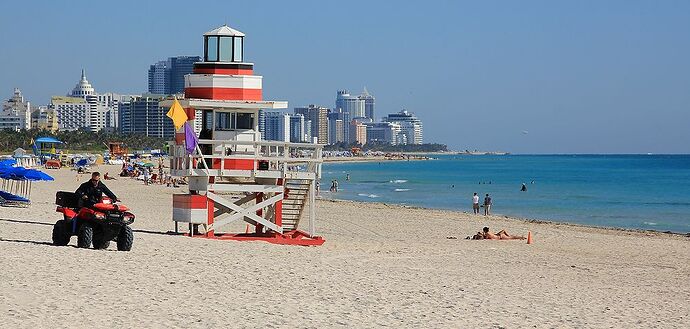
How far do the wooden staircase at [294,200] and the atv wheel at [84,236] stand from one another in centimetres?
533

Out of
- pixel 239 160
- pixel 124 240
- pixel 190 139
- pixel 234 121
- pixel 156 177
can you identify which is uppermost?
pixel 234 121

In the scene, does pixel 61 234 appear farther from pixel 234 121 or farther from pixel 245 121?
pixel 245 121

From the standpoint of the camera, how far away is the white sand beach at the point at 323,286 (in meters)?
9.95

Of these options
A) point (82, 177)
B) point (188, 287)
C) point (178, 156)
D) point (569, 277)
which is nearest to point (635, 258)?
point (569, 277)

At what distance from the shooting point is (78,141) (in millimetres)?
153750

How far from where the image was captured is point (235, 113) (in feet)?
62.6

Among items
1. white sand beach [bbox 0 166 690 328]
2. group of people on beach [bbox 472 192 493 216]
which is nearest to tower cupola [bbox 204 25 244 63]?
white sand beach [bbox 0 166 690 328]

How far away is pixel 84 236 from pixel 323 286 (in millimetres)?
3931

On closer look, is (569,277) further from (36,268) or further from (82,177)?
(82,177)

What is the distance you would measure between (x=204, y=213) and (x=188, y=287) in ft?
22.1

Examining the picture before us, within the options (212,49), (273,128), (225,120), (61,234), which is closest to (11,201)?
(225,120)

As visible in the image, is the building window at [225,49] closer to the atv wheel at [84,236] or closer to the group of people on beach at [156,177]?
the atv wheel at [84,236]

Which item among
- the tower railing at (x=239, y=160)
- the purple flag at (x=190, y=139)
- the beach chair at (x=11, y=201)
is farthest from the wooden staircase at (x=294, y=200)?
the beach chair at (x=11, y=201)

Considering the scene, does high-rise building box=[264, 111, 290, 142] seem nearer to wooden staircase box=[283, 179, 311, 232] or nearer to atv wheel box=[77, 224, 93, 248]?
wooden staircase box=[283, 179, 311, 232]
